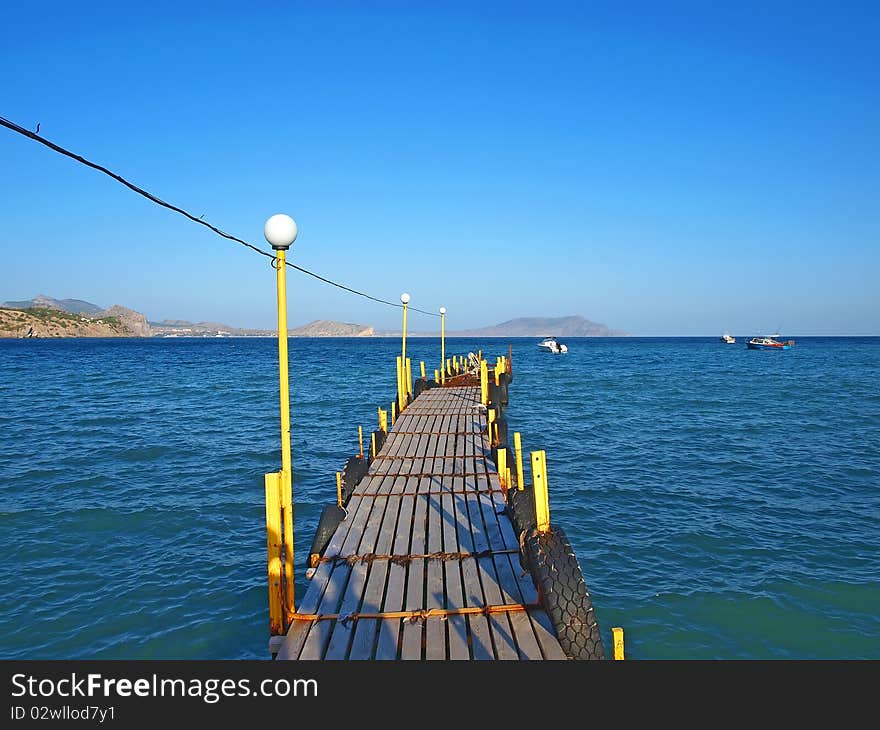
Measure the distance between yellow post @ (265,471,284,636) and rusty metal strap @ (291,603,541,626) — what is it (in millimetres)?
249

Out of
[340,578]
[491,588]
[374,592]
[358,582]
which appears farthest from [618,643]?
[340,578]

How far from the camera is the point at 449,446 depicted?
15742mm

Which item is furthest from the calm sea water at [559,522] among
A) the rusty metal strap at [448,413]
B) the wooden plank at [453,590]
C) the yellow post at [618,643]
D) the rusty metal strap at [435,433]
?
the yellow post at [618,643]

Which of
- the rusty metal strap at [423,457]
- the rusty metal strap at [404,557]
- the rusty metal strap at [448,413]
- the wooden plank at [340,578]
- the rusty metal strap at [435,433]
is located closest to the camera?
the wooden plank at [340,578]

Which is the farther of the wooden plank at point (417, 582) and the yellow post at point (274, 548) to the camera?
the yellow post at point (274, 548)

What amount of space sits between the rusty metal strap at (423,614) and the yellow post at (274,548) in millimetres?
249

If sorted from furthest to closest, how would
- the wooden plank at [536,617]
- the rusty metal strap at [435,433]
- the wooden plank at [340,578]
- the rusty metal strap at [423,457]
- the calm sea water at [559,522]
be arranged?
1. the rusty metal strap at [435,433]
2. the rusty metal strap at [423,457]
3. the calm sea water at [559,522]
4. the wooden plank at [340,578]
5. the wooden plank at [536,617]

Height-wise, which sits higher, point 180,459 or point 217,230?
point 217,230

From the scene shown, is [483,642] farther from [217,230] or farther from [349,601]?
[217,230]

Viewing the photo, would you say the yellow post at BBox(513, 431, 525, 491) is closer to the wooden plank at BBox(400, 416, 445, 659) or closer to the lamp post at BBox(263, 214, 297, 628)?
the wooden plank at BBox(400, 416, 445, 659)

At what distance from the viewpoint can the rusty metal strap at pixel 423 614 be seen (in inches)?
249

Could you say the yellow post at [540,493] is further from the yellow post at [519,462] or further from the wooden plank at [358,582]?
the yellow post at [519,462]

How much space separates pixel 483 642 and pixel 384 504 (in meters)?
5.12
